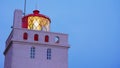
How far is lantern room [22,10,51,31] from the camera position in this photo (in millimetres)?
25469

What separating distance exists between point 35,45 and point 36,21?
1.77 meters

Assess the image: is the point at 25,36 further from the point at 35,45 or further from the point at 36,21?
the point at 36,21

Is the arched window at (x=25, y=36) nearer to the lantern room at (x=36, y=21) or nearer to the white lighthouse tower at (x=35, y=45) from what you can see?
the white lighthouse tower at (x=35, y=45)

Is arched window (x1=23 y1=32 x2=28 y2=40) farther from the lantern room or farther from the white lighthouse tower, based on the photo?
the lantern room

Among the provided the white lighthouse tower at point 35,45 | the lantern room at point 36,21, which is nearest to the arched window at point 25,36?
the white lighthouse tower at point 35,45

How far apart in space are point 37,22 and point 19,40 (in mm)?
1995

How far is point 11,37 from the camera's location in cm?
2508

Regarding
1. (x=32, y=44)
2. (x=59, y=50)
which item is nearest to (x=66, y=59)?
(x=59, y=50)

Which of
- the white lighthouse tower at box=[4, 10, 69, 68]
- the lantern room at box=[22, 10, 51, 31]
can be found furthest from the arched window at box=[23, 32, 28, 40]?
the lantern room at box=[22, 10, 51, 31]

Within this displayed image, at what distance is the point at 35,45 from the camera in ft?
81.0

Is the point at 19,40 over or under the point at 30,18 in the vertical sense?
under

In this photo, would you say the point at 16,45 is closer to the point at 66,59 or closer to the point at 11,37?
the point at 11,37

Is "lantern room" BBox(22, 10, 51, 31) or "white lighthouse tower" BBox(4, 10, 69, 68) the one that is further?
"lantern room" BBox(22, 10, 51, 31)

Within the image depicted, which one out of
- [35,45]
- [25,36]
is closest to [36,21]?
[25,36]
